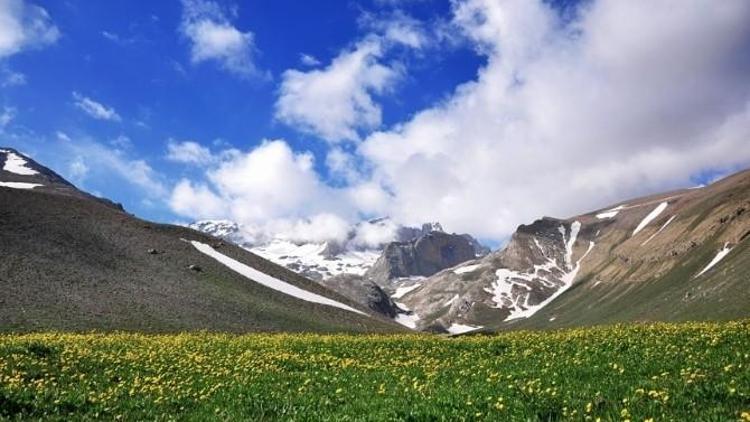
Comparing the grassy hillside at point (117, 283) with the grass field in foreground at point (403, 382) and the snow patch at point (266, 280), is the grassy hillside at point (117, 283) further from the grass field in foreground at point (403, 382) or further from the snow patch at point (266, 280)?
the grass field in foreground at point (403, 382)

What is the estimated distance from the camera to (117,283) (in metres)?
69.4

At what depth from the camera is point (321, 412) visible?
13.6 metres

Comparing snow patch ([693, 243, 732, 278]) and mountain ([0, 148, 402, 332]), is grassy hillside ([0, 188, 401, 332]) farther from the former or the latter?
snow patch ([693, 243, 732, 278])

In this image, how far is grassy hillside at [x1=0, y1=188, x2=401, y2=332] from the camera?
56.2m

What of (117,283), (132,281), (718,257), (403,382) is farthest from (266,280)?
(718,257)

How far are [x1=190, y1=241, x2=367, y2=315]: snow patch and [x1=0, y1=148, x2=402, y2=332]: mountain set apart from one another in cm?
33

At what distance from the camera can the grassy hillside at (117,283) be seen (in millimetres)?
56219

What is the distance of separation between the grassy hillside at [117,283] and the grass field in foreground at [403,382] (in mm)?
32751

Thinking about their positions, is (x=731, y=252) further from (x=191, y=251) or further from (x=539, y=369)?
(x=539, y=369)

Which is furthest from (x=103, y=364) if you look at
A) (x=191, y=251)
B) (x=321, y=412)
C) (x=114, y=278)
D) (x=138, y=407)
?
(x=191, y=251)

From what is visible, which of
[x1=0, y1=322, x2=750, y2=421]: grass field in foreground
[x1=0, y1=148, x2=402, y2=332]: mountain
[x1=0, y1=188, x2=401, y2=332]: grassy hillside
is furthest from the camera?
[x1=0, y1=148, x2=402, y2=332]: mountain

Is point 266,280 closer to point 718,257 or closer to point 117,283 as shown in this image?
point 117,283

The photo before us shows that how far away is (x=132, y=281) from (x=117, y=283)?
2821 mm

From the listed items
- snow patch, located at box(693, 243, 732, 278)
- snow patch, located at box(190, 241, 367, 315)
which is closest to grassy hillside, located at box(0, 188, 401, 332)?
snow patch, located at box(190, 241, 367, 315)
